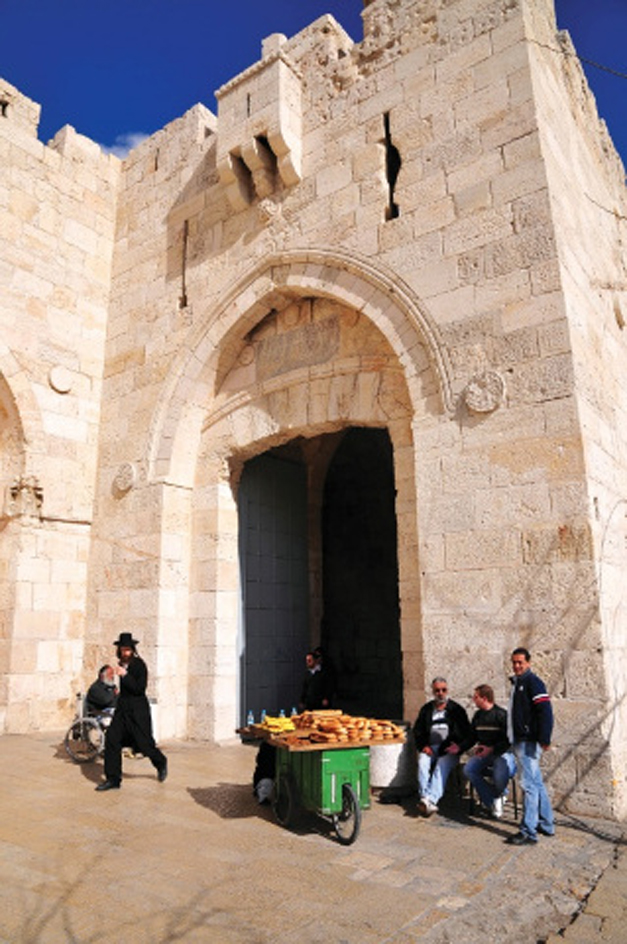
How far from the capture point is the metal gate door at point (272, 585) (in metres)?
7.33

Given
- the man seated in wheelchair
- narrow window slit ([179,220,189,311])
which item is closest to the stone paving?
the man seated in wheelchair

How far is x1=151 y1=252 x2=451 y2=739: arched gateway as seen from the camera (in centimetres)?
580

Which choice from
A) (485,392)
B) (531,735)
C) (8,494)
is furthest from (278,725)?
(8,494)

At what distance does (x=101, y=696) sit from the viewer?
6004 mm

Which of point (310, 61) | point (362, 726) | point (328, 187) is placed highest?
point (310, 61)

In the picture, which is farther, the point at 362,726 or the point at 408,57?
the point at 408,57

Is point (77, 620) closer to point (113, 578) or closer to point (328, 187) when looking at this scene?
point (113, 578)

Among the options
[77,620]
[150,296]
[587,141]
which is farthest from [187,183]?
[77,620]

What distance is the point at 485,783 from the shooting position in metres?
4.16

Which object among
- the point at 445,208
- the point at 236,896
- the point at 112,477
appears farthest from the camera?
the point at 112,477

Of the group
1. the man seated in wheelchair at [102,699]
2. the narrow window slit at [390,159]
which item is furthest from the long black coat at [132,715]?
the narrow window slit at [390,159]

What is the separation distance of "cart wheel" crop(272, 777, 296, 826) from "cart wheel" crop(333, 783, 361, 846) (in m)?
0.27

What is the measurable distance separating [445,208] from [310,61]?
2849 mm

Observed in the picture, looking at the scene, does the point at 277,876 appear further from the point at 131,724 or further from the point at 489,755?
the point at 131,724
